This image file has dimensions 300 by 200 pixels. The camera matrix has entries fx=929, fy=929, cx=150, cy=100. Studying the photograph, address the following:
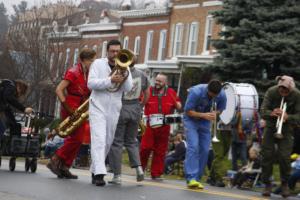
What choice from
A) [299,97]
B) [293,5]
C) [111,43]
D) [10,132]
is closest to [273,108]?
[299,97]

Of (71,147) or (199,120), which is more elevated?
(199,120)

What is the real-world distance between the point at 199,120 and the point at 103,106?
88.3 inches

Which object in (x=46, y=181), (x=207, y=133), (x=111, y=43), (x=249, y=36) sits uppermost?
(x=249, y=36)

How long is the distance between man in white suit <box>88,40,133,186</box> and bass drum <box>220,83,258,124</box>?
7950mm

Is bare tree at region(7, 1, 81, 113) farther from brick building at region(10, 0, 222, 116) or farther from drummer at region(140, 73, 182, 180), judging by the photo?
drummer at region(140, 73, 182, 180)

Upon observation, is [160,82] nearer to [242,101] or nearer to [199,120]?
[199,120]

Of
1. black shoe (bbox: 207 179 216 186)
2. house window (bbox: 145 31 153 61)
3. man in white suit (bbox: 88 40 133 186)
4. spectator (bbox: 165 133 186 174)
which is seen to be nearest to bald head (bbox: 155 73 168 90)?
black shoe (bbox: 207 179 216 186)

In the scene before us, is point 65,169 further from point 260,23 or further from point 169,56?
point 169,56

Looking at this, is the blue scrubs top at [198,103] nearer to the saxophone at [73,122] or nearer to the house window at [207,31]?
the saxophone at [73,122]

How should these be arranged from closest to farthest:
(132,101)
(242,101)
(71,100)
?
(132,101), (71,100), (242,101)

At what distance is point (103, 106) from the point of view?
41.4ft

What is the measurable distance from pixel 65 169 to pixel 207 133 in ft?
7.51

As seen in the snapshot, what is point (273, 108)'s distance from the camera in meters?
14.1

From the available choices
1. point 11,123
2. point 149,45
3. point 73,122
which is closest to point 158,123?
point 11,123
